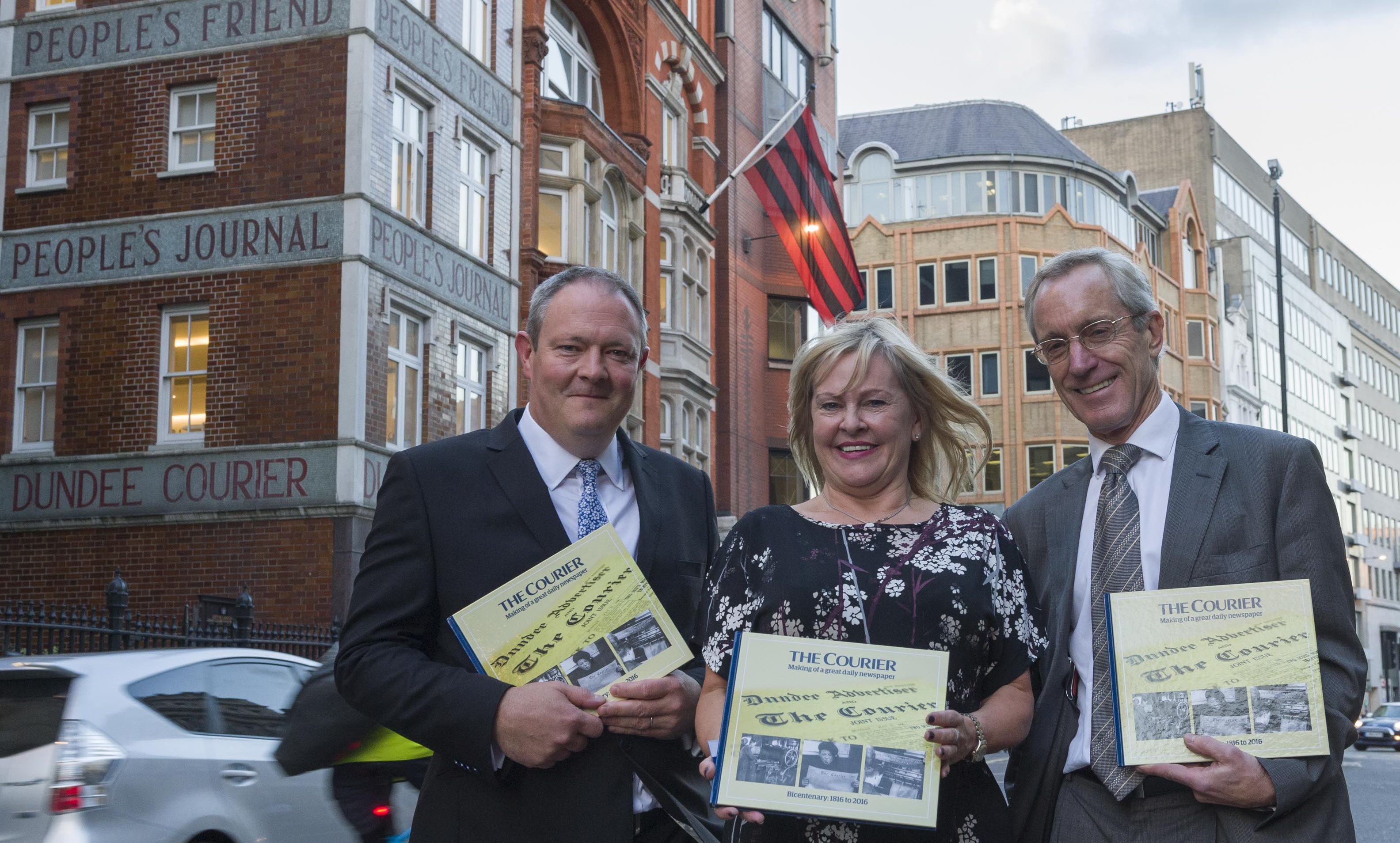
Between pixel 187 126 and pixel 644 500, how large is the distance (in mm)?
19747

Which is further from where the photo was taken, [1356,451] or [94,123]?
[1356,451]

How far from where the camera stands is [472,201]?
24.3 meters

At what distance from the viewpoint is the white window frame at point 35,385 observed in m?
22.1

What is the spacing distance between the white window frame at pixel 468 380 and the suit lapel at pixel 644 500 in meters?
18.7

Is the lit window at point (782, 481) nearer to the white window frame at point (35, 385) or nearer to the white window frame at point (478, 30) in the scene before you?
the white window frame at point (478, 30)

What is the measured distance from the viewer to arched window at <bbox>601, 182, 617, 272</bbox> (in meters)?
28.5

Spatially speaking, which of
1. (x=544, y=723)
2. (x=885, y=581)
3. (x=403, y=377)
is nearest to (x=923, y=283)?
(x=403, y=377)

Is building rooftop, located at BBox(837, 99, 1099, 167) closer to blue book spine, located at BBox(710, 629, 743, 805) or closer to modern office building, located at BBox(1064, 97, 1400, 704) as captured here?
modern office building, located at BBox(1064, 97, 1400, 704)

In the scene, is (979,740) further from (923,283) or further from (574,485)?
(923,283)

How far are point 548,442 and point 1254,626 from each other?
1816 millimetres

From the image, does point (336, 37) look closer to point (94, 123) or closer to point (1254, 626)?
point (94, 123)

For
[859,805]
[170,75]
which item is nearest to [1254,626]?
[859,805]

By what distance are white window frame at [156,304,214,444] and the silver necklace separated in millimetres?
18395

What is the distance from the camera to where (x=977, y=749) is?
361 centimetres
